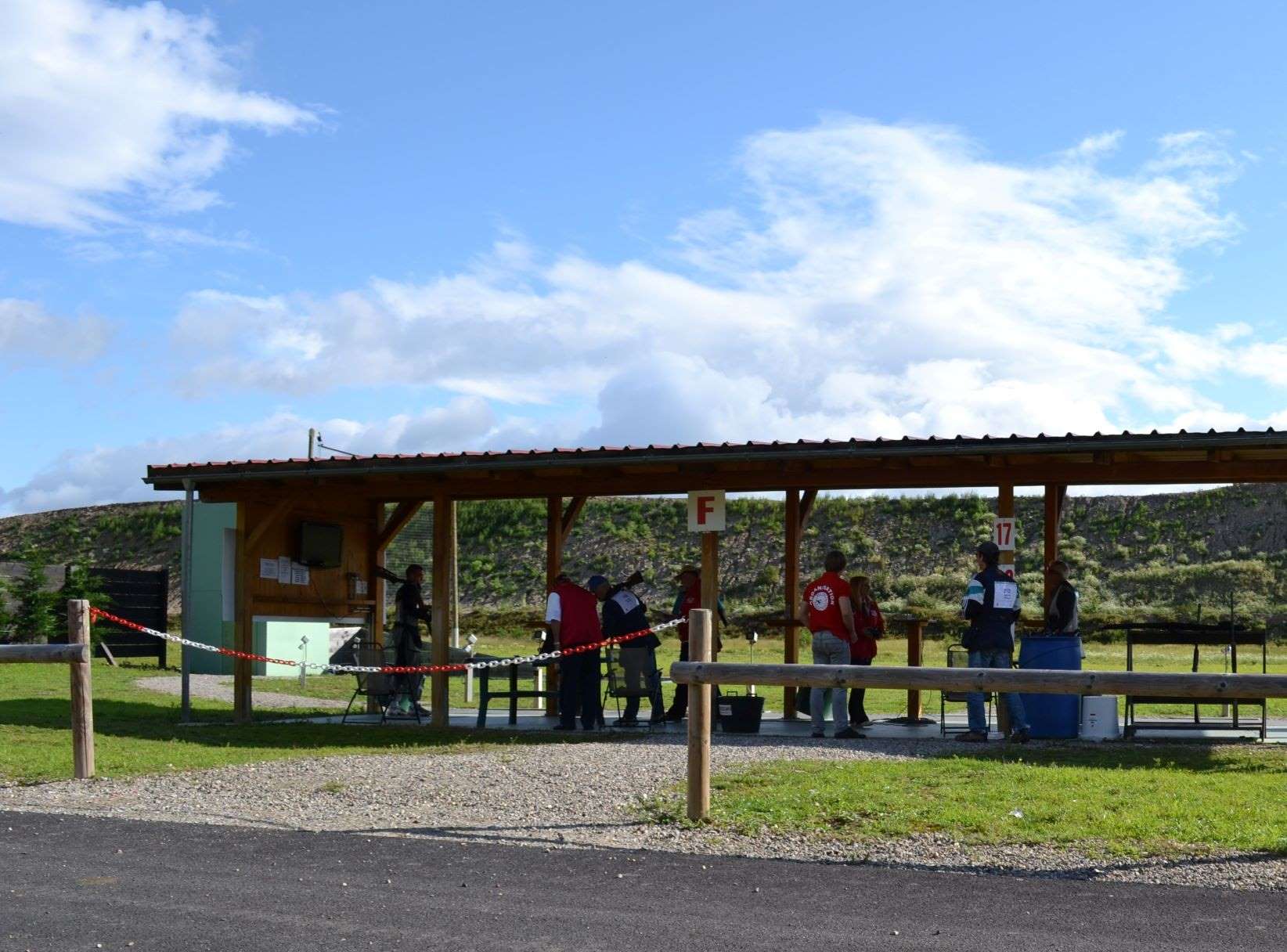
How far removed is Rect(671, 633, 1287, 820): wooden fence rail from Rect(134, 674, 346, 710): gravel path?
1100 centimetres

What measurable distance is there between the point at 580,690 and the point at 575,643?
21.5 inches

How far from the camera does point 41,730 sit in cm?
1349

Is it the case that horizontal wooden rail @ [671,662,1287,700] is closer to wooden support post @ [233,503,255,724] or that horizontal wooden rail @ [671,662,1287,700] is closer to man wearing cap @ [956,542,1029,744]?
man wearing cap @ [956,542,1029,744]

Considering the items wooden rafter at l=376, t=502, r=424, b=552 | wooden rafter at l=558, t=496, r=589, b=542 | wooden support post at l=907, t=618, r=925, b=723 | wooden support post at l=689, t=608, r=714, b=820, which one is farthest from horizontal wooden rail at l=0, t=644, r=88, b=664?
wooden rafter at l=376, t=502, r=424, b=552

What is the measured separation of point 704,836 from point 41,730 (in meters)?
8.06

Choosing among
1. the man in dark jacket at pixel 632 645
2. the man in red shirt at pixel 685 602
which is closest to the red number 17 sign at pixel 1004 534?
the man in red shirt at pixel 685 602

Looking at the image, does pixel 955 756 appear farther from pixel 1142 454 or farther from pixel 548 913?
pixel 548 913

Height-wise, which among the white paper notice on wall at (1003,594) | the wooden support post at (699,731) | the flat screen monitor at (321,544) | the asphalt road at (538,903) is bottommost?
the asphalt road at (538,903)

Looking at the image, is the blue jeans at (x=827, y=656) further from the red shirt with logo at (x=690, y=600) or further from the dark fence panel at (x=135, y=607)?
the dark fence panel at (x=135, y=607)

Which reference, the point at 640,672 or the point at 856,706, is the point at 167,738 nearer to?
the point at 640,672

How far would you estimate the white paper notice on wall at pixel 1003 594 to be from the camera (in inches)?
486

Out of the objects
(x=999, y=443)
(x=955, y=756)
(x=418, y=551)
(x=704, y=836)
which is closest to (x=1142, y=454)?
(x=999, y=443)

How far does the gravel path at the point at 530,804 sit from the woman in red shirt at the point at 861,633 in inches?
68.7

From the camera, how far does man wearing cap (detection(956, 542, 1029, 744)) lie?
12.3 metres
